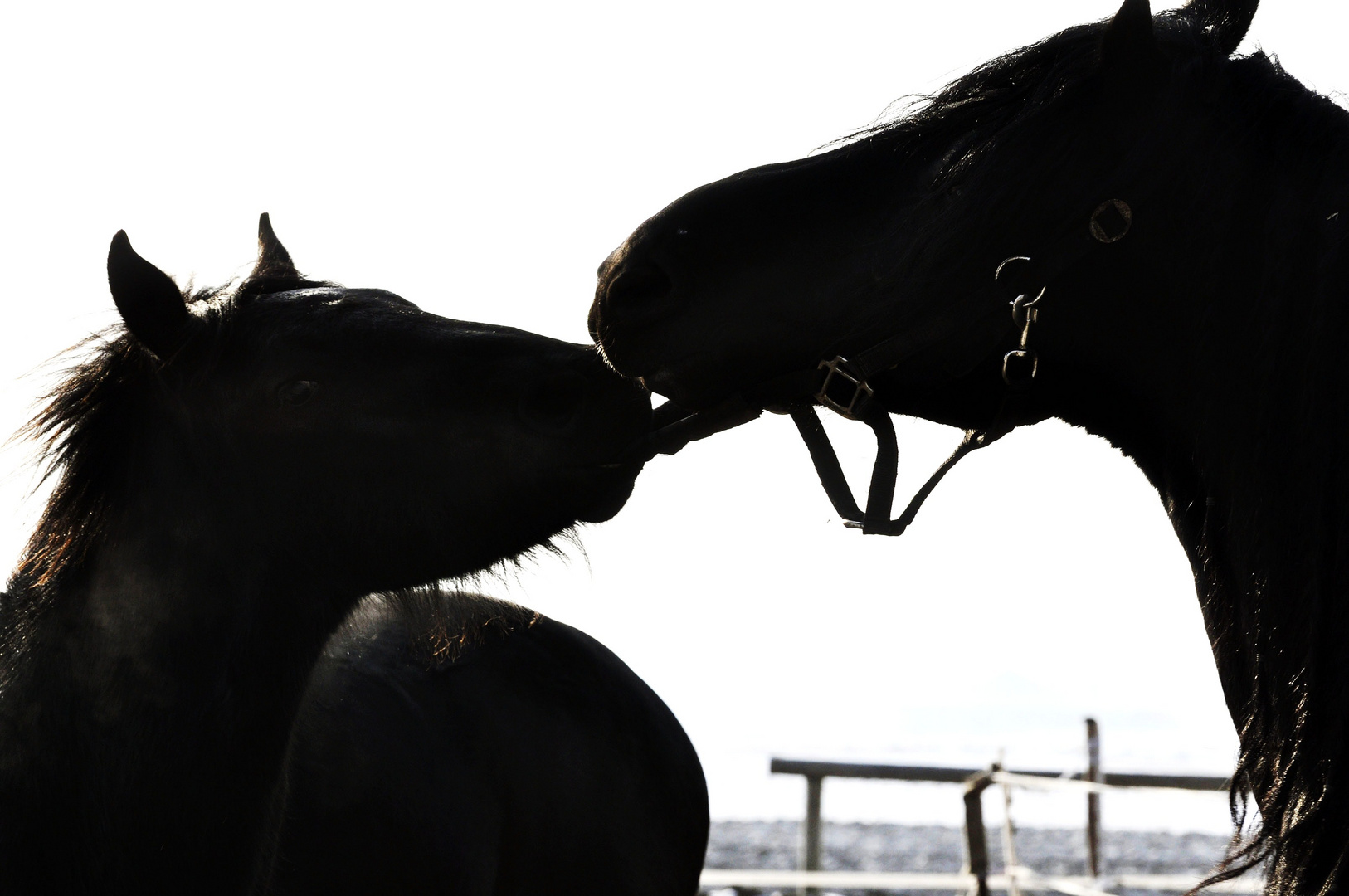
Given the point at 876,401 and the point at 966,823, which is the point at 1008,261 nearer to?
the point at 876,401

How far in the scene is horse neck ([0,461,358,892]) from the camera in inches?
81.8

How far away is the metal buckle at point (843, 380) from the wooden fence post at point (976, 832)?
567 cm

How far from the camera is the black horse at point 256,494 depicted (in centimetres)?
219

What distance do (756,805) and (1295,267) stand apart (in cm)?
974

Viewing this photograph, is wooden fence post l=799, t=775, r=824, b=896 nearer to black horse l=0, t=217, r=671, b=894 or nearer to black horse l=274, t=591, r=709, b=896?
black horse l=274, t=591, r=709, b=896

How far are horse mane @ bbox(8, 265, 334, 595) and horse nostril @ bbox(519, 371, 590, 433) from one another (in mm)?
636

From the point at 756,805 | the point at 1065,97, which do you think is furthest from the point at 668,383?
the point at 756,805

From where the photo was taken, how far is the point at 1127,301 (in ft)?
6.19

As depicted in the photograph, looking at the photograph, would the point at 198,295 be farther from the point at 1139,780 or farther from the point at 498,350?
the point at 1139,780

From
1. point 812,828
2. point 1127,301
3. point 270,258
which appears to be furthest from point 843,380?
point 812,828

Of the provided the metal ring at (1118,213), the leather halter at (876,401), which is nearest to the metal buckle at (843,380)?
the leather halter at (876,401)

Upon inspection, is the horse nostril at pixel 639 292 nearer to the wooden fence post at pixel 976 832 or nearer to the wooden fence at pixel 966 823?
the wooden fence at pixel 966 823

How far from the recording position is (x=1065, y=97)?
1889 mm

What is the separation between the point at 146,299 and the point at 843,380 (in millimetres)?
1288
